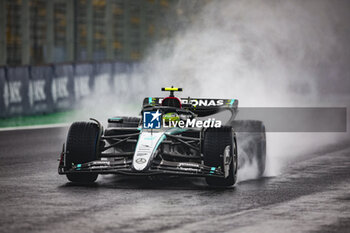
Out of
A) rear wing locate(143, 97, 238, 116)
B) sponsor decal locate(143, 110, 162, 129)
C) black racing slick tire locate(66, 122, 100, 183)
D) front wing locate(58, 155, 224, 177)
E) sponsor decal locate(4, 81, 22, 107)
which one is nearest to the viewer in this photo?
front wing locate(58, 155, 224, 177)

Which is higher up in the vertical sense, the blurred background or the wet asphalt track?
the blurred background

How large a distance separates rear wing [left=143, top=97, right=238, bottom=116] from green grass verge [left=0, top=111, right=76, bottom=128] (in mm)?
8383

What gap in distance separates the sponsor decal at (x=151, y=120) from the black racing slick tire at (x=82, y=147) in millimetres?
626

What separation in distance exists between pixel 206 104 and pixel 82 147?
9.49 feet

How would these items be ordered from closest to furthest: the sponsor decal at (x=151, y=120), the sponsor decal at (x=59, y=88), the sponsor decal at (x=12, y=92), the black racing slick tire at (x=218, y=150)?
the black racing slick tire at (x=218, y=150), the sponsor decal at (x=151, y=120), the sponsor decal at (x=12, y=92), the sponsor decal at (x=59, y=88)

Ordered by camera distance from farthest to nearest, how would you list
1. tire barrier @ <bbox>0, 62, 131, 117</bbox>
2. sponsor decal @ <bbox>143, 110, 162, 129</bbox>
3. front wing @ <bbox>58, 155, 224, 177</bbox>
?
tire barrier @ <bbox>0, 62, 131, 117</bbox>
sponsor decal @ <bbox>143, 110, 162, 129</bbox>
front wing @ <bbox>58, 155, 224, 177</bbox>

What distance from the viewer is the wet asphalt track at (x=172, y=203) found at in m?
7.42

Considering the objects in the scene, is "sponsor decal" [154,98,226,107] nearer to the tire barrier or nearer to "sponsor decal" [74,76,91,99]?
the tire barrier

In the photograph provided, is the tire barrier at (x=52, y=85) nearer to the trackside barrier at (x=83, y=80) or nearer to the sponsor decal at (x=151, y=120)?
the trackside barrier at (x=83, y=80)

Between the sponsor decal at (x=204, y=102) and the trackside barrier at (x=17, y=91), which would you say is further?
the trackside barrier at (x=17, y=91)

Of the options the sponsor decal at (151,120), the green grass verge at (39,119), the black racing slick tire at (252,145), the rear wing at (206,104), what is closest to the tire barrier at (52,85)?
the green grass verge at (39,119)

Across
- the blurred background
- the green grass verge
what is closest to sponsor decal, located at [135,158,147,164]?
the green grass verge

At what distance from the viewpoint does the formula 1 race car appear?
31.8 feet

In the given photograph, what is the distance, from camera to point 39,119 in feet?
71.3
